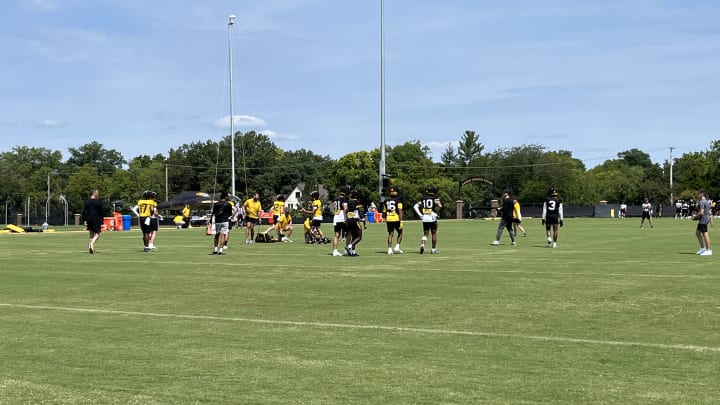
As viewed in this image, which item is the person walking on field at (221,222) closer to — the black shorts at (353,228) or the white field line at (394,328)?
the black shorts at (353,228)

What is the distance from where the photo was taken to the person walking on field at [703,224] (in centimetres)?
2236

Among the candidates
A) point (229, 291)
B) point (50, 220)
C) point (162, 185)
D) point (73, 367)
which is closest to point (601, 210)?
point (50, 220)

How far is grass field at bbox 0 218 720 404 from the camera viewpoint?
260 inches

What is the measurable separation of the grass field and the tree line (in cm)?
9091

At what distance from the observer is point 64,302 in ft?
40.9

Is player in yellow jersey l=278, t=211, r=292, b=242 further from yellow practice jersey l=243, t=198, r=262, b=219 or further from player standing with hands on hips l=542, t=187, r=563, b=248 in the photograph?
player standing with hands on hips l=542, t=187, r=563, b=248

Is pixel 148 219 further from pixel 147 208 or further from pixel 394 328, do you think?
pixel 394 328

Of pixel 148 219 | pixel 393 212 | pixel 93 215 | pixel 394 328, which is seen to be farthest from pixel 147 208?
pixel 394 328

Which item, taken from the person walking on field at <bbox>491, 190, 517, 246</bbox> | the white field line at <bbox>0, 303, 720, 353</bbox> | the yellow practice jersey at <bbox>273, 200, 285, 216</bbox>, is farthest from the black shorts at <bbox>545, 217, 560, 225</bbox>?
the white field line at <bbox>0, 303, 720, 353</bbox>

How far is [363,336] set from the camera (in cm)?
913

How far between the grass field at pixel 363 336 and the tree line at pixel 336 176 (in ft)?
298

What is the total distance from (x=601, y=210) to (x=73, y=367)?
322 ft

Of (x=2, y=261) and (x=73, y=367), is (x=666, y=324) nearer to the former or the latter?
(x=73, y=367)

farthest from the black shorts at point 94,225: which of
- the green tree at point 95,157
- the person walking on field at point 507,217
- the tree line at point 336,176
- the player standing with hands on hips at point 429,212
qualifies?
the green tree at point 95,157
